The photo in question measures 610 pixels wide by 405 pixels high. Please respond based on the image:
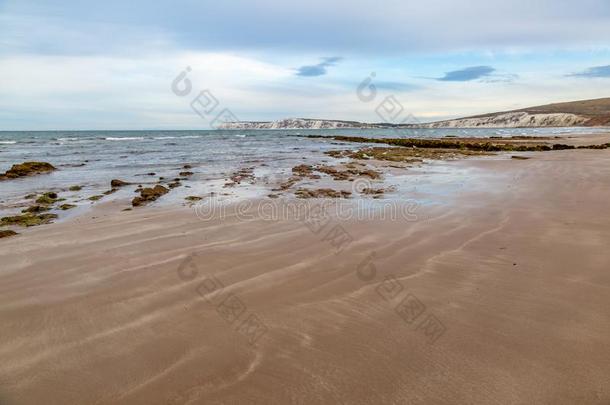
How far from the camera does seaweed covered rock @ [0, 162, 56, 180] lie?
1634cm

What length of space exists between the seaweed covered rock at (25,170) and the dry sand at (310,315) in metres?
12.3

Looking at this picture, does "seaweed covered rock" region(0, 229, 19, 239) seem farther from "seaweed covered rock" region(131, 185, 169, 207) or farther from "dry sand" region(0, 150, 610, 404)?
"seaweed covered rock" region(131, 185, 169, 207)

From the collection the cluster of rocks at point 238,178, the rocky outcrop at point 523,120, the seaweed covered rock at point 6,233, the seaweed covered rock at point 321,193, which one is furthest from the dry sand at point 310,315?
the rocky outcrop at point 523,120

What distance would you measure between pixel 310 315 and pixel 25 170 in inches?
731

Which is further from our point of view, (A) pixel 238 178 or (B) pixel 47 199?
(A) pixel 238 178

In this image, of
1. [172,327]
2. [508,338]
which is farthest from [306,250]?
[508,338]

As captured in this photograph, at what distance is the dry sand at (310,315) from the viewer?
9.00ft

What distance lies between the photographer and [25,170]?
57.0ft

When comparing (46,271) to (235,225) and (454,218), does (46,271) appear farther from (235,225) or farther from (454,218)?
(454,218)

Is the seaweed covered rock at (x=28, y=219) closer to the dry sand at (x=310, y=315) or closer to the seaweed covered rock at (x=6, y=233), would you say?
the seaweed covered rock at (x=6, y=233)

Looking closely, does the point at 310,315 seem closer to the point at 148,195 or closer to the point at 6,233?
the point at 6,233

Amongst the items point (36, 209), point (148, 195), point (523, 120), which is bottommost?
point (36, 209)

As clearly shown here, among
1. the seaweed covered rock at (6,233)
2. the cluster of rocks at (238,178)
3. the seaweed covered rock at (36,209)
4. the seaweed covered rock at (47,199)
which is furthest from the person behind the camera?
the cluster of rocks at (238,178)

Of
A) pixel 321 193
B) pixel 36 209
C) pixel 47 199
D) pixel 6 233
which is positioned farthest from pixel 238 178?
pixel 6 233
